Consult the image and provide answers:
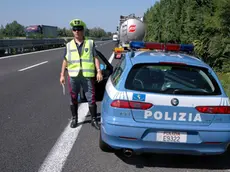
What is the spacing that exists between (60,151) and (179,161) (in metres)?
1.64

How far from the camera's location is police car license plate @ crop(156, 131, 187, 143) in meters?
3.38

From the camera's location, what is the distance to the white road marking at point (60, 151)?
140 inches

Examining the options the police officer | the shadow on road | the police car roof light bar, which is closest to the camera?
the shadow on road

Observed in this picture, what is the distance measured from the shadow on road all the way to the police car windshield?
99cm

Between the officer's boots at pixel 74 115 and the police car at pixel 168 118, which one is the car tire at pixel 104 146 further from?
the officer's boots at pixel 74 115

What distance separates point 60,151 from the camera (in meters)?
4.04

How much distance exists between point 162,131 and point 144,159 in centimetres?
71

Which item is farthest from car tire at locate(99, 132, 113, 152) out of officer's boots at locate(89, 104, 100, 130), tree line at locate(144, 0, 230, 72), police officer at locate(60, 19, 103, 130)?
tree line at locate(144, 0, 230, 72)

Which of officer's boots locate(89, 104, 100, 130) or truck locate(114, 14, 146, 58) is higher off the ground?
truck locate(114, 14, 146, 58)

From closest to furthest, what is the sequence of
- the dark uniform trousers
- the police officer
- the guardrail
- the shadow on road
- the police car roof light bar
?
the shadow on road, the police car roof light bar, the police officer, the dark uniform trousers, the guardrail

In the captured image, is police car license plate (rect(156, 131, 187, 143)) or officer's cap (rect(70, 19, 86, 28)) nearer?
police car license plate (rect(156, 131, 187, 143))

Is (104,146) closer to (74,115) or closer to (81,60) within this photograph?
(74,115)

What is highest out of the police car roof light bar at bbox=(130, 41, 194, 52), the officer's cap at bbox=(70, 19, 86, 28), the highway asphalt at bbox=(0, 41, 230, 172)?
the officer's cap at bbox=(70, 19, 86, 28)

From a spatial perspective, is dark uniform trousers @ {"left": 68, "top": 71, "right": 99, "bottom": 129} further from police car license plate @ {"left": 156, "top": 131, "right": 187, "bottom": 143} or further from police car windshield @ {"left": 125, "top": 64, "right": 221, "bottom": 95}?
police car license plate @ {"left": 156, "top": 131, "right": 187, "bottom": 143}
